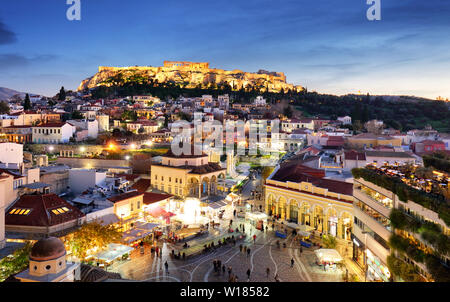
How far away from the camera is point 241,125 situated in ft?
237

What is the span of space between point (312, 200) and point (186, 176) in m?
11.8

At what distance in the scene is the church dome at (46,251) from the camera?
11.2 metres

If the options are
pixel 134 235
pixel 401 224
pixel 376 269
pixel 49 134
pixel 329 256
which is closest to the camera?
pixel 401 224

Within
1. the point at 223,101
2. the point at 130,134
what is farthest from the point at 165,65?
the point at 130,134

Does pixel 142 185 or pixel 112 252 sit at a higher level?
pixel 142 185

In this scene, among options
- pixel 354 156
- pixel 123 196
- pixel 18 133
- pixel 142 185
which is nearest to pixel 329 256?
pixel 123 196

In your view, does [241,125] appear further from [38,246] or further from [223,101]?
[38,246]

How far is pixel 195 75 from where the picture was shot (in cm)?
14225

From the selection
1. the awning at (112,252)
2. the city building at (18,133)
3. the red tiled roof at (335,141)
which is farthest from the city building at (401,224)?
the city building at (18,133)

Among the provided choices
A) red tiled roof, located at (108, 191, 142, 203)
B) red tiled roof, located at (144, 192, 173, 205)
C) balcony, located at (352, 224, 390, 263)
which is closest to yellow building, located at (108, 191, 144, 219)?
red tiled roof, located at (108, 191, 142, 203)

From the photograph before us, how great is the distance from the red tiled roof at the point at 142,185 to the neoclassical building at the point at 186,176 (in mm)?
727

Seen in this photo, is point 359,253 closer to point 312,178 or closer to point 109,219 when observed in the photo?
point 312,178

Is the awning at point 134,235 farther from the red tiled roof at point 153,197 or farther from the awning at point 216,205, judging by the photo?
the awning at point 216,205

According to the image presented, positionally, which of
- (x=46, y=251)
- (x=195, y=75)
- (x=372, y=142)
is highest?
(x=195, y=75)
